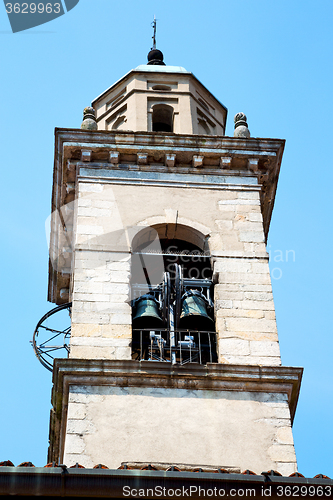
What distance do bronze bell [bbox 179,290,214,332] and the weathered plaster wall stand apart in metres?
1.36

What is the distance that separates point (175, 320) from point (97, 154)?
3.81m

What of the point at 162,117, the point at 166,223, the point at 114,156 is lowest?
the point at 166,223

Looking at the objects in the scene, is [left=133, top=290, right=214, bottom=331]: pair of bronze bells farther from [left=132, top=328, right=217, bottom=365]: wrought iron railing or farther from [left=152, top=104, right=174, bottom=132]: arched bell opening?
[left=152, top=104, right=174, bottom=132]: arched bell opening

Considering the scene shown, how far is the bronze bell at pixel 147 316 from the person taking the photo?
44.1ft

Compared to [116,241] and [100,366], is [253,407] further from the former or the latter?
[116,241]

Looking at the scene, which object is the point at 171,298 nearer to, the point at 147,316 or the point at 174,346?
the point at 147,316

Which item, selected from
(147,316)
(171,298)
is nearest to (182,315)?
(171,298)

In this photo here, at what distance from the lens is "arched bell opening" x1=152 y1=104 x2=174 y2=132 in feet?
59.9

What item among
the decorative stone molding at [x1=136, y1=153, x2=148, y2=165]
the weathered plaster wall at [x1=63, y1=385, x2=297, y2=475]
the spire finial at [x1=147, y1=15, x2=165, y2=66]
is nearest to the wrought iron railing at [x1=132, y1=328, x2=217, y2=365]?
the weathered plaster wall at [x1=63, y1=385, x2=297, y2=475]

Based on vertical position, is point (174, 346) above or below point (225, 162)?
below

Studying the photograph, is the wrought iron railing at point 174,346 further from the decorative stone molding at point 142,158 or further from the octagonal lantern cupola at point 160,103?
the octagonal lantern cupola at point 160,103

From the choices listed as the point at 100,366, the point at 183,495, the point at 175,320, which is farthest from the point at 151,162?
the point at 183,495

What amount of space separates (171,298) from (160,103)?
18.1 ft

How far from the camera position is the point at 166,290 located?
1355 cm
